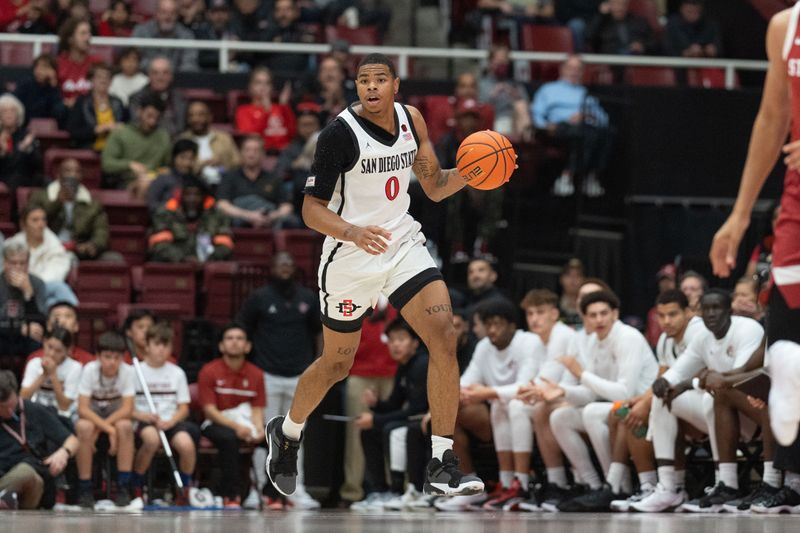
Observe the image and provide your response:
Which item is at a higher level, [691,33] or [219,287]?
[691,33]

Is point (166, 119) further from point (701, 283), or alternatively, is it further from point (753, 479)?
point (753, 479)

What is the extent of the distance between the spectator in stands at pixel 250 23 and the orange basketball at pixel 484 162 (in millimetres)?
10344

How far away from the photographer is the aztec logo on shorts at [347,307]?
7.58 metres

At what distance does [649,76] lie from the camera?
18000 mm

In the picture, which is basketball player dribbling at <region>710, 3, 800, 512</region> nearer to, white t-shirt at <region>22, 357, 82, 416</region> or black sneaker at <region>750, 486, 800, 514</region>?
black sneaker at <region>750, 486, 800, 514</region>

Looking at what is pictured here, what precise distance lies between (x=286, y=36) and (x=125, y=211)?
3.75m

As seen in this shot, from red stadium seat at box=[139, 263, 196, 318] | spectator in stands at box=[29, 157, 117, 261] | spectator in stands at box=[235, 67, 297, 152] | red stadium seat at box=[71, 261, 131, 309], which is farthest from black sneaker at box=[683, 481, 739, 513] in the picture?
spectator in stands at box=[235, 67, 297, 152]


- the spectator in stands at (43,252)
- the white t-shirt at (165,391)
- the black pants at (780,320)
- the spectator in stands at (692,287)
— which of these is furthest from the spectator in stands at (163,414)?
the black pants at (780,320)

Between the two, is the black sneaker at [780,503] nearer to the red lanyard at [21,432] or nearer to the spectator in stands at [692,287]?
the spectator in stands at [692,287]

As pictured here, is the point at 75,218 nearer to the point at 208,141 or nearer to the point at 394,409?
the point at 208,141

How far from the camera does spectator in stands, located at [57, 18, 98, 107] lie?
1617cm

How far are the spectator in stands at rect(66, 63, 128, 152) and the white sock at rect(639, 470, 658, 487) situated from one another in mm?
7453

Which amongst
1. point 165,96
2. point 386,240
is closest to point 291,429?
point 386,240

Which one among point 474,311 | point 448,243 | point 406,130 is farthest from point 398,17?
point 406,130
